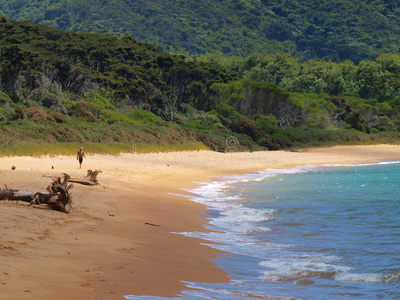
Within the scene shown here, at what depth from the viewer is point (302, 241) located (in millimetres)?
11703

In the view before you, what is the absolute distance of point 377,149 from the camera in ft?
181

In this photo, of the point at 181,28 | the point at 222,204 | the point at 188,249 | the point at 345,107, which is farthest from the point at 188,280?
the point at 181,28

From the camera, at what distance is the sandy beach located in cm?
627

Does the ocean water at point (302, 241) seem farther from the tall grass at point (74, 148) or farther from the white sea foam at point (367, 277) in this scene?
the tall grass at point (74, 148)

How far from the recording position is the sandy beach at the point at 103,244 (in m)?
6.27

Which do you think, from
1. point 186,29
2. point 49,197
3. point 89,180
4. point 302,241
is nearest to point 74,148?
point 89,180

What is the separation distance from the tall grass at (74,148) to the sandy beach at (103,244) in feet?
11.8

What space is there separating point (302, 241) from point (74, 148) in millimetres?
19134

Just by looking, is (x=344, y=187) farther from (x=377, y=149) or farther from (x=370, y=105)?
(x=370, y=105)

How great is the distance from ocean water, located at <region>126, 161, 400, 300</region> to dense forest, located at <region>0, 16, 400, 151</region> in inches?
613

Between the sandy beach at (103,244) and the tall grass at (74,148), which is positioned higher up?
the tall grass at (74,148)

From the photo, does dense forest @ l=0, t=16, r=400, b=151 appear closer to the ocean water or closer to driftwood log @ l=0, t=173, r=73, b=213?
the ocean water

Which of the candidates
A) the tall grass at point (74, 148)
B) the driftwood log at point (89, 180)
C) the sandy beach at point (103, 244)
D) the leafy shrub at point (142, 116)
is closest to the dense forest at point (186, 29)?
the leafy shrub at point (142, 116)

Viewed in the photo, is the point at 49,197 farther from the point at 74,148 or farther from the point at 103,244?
the point at 74,148
